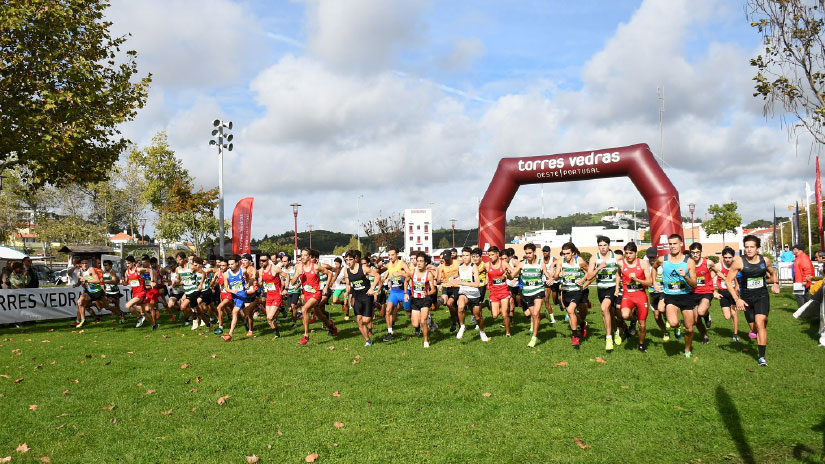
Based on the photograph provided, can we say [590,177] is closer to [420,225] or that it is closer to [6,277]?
[6,277]

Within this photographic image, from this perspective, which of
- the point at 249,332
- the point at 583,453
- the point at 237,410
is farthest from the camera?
the point at 249,332

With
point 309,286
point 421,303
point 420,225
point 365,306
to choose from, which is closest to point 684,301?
point 421,303

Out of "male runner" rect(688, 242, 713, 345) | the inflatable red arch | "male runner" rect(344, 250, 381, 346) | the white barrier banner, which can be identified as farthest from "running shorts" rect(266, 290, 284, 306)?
the inflatable red arch

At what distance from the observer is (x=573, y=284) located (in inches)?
398

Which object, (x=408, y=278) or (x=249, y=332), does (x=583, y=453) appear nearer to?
(x=408, y=278)

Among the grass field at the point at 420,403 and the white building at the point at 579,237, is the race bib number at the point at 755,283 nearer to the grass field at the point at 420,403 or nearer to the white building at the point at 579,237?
the grass field at the point at 420,403

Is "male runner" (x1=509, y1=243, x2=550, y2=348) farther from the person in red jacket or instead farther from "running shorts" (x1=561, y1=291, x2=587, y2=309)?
the person in red jacket

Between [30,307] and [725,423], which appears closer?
[725,423]

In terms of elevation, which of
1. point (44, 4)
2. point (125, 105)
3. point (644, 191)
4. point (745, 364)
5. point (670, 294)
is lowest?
point (745, 364)

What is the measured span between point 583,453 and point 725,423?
6.16 feet

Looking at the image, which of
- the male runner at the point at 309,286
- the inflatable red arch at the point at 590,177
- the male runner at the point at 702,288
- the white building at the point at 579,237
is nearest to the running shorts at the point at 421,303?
the male runner at the point at 309,286

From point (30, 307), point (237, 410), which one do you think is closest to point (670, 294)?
point (237, 410)

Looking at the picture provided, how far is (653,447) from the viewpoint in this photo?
16.3ft

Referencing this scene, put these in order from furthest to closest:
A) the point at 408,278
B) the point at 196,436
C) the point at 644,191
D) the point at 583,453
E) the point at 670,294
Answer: the point at 644,191 → the point at 408,278 → the point at 670,294 → the point at 196,436 → the point at 583,453
